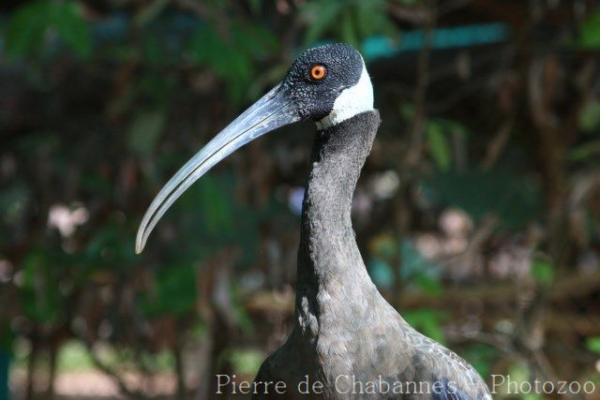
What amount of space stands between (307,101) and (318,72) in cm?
7

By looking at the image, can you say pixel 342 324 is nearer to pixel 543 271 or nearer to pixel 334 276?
pixel 334 276

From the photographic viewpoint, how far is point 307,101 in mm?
2717

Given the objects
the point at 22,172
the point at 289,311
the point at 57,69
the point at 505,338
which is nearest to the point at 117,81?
the point at 57,69

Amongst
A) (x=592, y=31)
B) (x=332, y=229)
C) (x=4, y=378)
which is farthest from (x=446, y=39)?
(x=4, y=378)

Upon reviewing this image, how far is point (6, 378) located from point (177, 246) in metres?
1.68

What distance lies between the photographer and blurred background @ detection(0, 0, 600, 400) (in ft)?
Answer: 14.4

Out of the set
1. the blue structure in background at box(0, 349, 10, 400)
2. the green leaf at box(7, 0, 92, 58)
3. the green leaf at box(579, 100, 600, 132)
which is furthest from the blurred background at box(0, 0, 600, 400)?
the blue structure in background at box(0, 349, 10, 400)

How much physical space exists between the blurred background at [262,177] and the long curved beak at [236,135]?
3.95ft

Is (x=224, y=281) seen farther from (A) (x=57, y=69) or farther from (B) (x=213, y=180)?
(A) (x=57, y=69)

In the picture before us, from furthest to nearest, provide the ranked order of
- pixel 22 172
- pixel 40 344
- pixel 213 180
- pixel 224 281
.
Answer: pixel 40 344 < pixel 22 172 < pixel 224 281 < pixel 213 180

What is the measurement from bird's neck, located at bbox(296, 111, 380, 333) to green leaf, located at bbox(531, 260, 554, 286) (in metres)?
1.81

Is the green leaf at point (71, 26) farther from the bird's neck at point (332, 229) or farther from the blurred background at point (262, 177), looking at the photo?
the bird's neck at point (332, 229)

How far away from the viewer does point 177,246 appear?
15.3 ft

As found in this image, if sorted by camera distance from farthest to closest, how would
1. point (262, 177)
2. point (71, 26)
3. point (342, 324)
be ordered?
point (262, 177) < point (71, 26) < point (342, 324)
